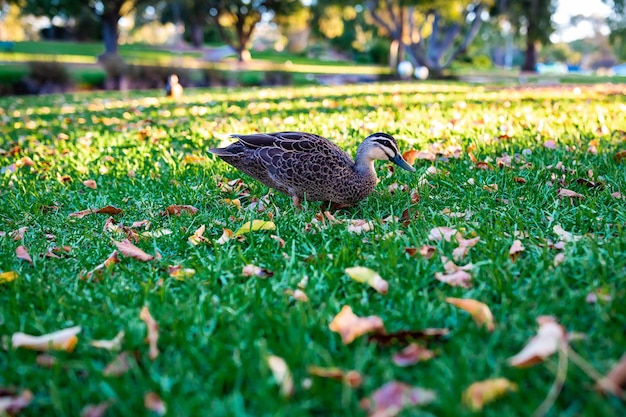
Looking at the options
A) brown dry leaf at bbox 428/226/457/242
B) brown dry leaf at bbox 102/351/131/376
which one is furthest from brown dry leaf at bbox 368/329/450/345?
brown dry leaf at bbox 428/226/457/242

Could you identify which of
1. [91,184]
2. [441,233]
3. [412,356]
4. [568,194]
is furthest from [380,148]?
[91,184]

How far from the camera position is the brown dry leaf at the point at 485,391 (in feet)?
4.70

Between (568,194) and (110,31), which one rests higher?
(110,31)

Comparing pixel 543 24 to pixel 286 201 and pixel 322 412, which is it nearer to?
pixel 286 201

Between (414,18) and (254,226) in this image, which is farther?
(414,18)

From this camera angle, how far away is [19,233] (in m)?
3.20

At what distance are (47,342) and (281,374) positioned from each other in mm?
813

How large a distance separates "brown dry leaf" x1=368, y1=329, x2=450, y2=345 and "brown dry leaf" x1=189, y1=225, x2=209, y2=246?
4.52ft

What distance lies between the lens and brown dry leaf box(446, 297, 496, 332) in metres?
1.84

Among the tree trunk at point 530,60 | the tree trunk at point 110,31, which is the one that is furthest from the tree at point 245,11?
the tree trunk at point 530,60

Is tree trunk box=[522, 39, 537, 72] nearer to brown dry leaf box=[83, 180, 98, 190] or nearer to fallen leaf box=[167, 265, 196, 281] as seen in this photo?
brown dry leaf box=[83, 180, 98, 190]

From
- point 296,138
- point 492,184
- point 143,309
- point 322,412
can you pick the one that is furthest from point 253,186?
point 322,412

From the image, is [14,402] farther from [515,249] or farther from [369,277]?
[515,249]

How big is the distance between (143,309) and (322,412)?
0.83 meters
